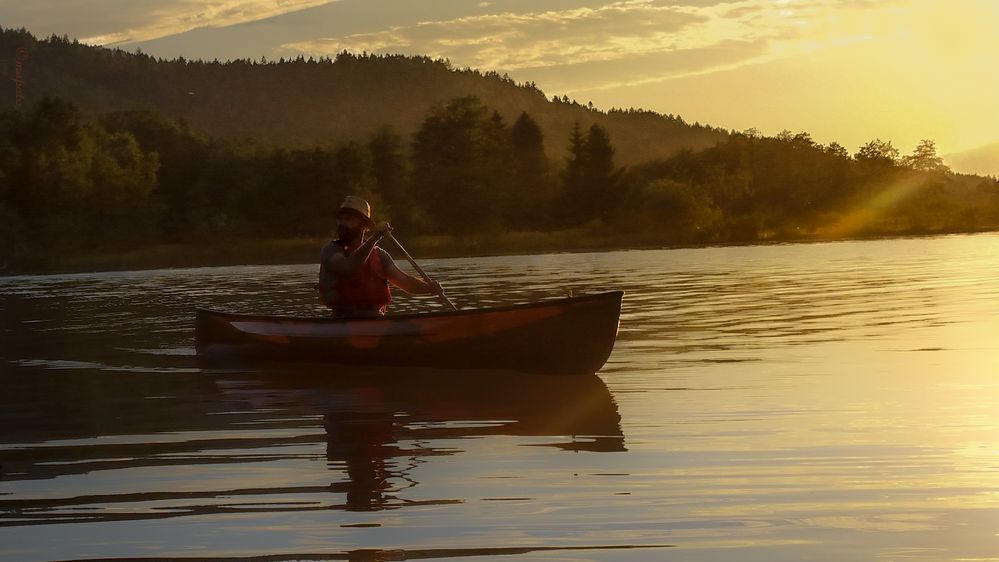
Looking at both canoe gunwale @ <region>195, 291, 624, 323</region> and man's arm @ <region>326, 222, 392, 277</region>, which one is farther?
man's arm @ <region>326, 222, 392, 277</region>

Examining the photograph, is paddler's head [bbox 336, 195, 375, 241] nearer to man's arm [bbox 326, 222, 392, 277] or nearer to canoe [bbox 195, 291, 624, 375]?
man's arm [bbox 326, 222, 392, 277]

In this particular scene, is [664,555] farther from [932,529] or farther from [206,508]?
[206,508]

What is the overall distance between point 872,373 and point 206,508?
6.78 meters

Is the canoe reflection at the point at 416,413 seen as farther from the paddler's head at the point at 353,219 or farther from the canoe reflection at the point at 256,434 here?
the paddler's head at the point at 353,219

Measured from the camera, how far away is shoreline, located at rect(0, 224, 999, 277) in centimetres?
6538

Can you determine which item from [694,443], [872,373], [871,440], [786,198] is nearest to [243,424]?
[694,443]

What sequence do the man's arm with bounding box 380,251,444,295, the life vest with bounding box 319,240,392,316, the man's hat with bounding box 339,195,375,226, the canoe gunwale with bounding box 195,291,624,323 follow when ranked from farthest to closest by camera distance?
the life vest with bounding box 319,240,392,316, the man's arm with bounding box 380,251,444,295, the man's hat with bounding box 339,195,375,226, the canoe gunwale with bounding box 195,291,624,323

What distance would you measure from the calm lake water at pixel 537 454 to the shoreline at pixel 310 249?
51110 mm

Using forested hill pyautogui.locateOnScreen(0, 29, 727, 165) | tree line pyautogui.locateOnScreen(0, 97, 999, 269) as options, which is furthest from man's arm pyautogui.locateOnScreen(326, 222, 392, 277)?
forested hill pyautogui.locateOnScreen(0, 29, 727, 165)

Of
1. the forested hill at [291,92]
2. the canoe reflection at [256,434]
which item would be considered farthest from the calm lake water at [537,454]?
the forested hill at [291,92]

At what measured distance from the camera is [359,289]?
1270 centimetres

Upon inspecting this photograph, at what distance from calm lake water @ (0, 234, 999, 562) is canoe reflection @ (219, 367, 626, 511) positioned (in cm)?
4

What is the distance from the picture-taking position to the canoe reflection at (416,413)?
7.25 meters

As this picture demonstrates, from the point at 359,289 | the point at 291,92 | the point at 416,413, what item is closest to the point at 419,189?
the point at 359,289
